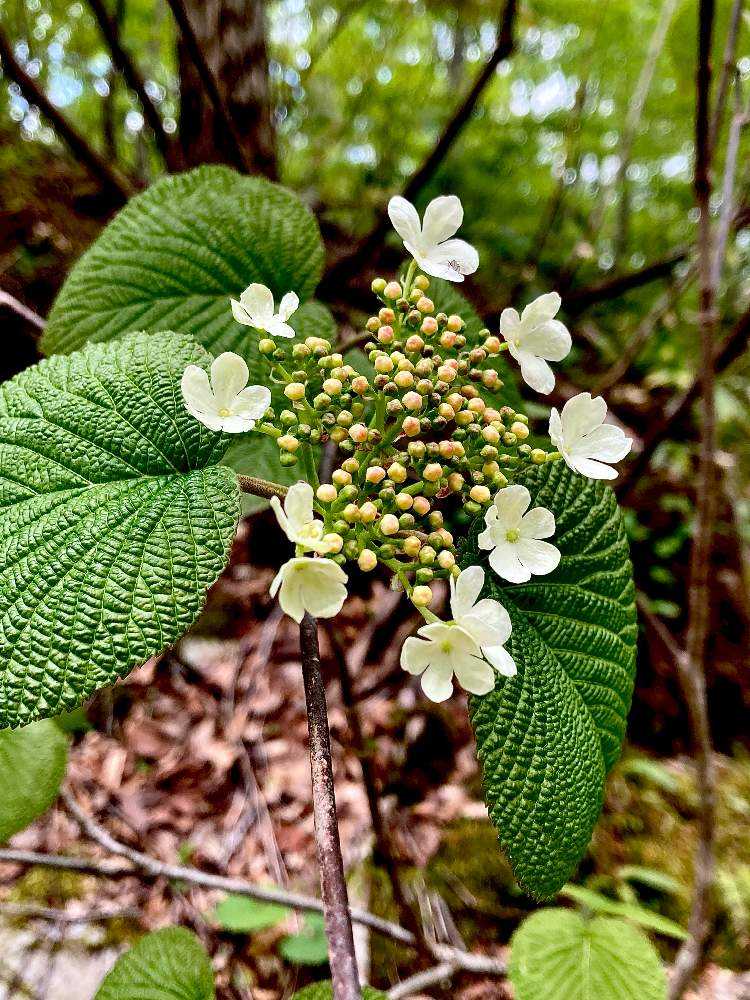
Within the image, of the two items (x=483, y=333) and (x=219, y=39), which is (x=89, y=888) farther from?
(x=219, y=39)

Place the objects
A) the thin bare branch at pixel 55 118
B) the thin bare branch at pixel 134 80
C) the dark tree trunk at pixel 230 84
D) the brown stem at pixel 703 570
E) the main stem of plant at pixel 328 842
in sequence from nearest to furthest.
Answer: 1. the main stem of plant at pixel 328 842
2. the brown stem at pixel 703 570
3. the thin bare branch at pixel 55 118
4. the thin bare branch at pixel 134 80
5. the dark tree trunk at pixel 230 84

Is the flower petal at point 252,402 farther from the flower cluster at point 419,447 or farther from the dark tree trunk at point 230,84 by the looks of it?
the dark tree trunk at point 230,84

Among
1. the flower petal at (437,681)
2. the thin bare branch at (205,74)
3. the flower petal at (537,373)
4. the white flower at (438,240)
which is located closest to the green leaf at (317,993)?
the flower petal at (437,681)

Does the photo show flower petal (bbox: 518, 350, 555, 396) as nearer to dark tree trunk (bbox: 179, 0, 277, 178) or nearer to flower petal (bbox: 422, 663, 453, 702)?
flower petal (bbox: 422, 663, 453, 702)

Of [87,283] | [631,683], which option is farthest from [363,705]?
[87,283]

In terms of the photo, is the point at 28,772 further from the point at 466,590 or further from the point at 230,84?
the point at 230,84

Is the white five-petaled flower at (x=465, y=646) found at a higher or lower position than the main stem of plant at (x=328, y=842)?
higher
